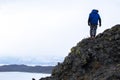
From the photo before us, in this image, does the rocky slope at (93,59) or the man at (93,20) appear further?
the man at (93,20)

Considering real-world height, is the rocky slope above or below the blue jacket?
Result: below

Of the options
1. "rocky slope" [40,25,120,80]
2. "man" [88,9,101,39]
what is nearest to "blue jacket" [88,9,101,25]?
"man" [88,9,101,39]

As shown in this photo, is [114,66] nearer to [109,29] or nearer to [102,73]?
[102,73]

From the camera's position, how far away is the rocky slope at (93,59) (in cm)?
3056

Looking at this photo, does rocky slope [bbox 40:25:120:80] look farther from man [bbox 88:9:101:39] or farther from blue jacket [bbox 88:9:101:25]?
blue jacket [bbox 88:9:101:25]

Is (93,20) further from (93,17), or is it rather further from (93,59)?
(93,59)

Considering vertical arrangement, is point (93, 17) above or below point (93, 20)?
above

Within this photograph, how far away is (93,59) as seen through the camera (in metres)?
32.3

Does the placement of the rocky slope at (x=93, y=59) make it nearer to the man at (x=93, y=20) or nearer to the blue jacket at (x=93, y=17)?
the man at (x=93, y=20)

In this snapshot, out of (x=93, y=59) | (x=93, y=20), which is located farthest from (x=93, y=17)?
(x=93, y=59)

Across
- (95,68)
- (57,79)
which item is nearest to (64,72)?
(57,79)

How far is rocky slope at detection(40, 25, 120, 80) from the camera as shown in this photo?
30562mm

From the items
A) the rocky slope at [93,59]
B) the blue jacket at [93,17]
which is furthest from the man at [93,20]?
the rocky slope at [93,59]

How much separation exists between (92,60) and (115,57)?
1.89 metres
